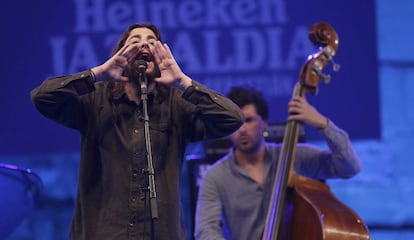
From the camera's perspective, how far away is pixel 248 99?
11.5 ft

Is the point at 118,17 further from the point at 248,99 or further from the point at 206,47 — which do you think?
the point at 248,99

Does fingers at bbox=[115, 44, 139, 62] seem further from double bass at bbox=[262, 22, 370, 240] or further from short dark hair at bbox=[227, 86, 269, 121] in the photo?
short dark hair at bbox=[227, 86, 269, 121]

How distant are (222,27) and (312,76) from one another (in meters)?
1.14

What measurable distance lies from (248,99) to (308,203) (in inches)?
25.3

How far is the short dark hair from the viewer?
3.48 m

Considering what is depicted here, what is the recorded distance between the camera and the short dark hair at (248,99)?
348cm

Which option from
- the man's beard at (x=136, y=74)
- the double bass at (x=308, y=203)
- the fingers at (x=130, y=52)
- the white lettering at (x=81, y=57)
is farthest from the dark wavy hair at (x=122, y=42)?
the white lettering at (x=81, y=57)

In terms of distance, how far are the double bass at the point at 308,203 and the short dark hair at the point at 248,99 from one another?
29 centimetres

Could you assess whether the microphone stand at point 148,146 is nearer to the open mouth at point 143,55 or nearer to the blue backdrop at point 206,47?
the open mouth at point 143,55

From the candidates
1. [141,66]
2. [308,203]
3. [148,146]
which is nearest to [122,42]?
[141,66]

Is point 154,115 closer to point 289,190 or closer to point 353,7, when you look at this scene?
point 289,190

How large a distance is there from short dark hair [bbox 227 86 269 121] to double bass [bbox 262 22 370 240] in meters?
0.29

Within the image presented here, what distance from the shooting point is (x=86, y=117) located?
99.3 inches

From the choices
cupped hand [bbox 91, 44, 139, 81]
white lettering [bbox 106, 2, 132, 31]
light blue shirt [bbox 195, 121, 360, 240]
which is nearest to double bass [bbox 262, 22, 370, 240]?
light blue shirt [bbox 195, 121, 360, 240]
